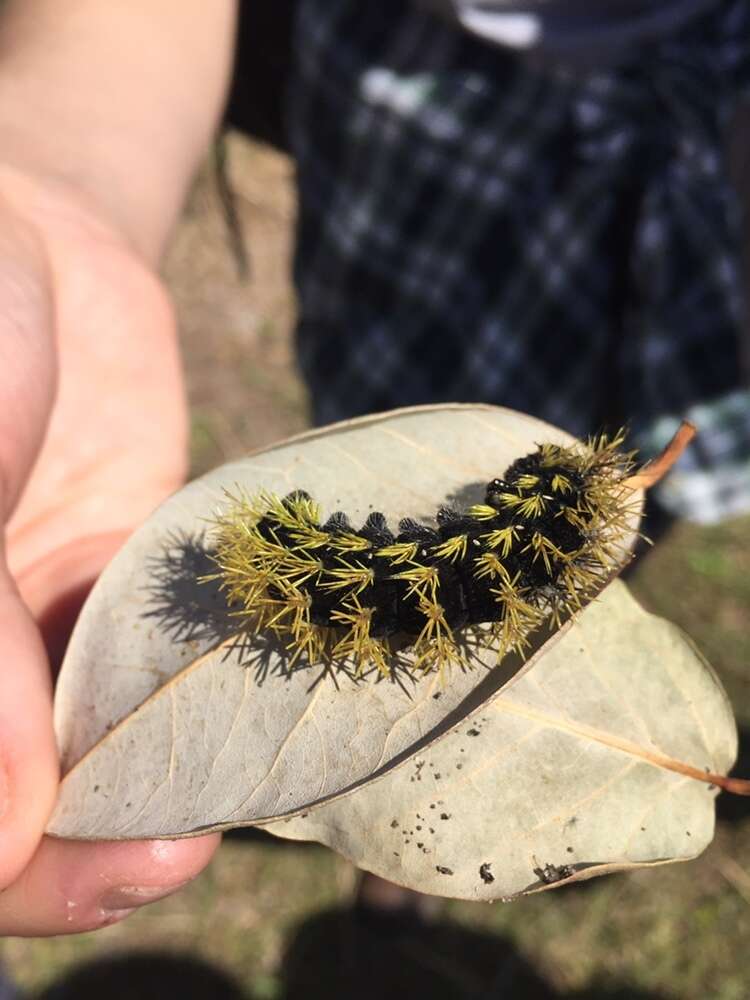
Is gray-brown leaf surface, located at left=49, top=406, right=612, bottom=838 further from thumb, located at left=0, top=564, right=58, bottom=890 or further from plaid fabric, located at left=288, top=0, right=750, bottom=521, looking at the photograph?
plaid fabric, located at left=288, top=0, right=750, bottom=521

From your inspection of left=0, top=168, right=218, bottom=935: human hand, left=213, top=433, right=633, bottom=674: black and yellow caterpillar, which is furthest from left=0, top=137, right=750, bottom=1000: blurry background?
left=213, top=433, right=633, bottom=674: black and yellow caterpillar

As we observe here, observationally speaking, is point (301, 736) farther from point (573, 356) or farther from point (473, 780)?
point (573, 356)

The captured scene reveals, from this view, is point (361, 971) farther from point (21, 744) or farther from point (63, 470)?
point (21, 744)

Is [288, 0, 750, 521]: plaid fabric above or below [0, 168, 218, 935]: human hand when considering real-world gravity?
above

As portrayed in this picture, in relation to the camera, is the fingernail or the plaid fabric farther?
the plaid fabric

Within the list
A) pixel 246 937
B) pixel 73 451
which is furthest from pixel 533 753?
pixel 246 937

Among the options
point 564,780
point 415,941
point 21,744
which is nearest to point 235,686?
point 21,744
